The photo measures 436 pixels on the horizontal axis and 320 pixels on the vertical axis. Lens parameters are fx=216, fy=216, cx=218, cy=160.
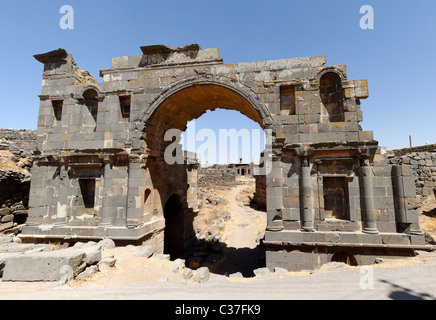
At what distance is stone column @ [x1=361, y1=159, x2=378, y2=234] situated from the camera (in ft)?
24.0

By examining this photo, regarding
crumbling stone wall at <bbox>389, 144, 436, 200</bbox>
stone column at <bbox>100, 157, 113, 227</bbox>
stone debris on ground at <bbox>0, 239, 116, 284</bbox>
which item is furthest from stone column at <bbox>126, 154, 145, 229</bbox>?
crumbling stone wall at <bbox>389, 144, 436, 200</bbox>

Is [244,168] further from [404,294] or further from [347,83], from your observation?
[404,294]

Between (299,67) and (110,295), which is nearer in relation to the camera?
(110,295)

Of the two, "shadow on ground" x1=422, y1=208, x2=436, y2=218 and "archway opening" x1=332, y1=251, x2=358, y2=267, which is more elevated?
"shadow on ground" x1=422, y1=208, x2=436, y2=218

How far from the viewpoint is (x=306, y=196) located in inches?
301

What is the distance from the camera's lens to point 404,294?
375 centimetres

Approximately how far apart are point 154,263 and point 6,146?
14.8 metres

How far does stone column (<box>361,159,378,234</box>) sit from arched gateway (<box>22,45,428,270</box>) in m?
0.03

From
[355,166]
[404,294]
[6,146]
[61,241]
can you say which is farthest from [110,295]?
[6,146]

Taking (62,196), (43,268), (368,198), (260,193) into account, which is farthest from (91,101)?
(260,193)

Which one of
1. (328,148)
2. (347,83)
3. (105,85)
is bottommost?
→ (328,148)

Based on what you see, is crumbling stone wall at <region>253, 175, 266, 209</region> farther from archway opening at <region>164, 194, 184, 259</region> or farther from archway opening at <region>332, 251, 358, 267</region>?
archway opening at <region>332, 251, 358, 267</region>

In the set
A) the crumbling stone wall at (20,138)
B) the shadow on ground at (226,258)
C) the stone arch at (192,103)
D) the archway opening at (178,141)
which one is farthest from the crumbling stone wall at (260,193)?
the crumbling stone wall at (20,138)

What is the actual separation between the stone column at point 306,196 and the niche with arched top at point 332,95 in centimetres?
212
